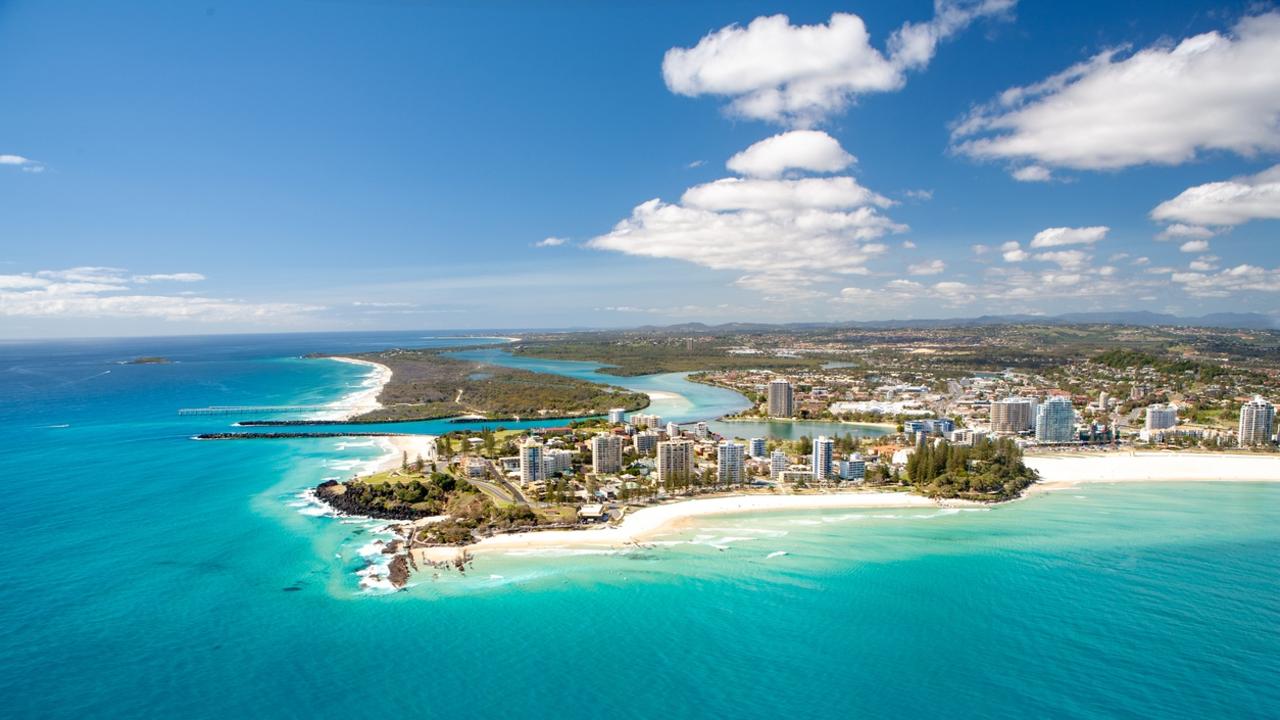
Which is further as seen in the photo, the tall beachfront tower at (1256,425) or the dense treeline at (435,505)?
the tall beachfront tower at (1256,425)

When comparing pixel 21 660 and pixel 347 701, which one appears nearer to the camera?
pixel 347 701

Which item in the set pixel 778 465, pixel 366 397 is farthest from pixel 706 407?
pixel 366 397

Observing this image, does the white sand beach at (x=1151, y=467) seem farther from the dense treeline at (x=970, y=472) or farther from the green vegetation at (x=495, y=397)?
the green vegetation at (x=495, y=397)

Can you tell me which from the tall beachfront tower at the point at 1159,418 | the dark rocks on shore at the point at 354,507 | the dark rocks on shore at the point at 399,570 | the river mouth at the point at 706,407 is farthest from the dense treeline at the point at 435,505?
the tall beachfront tower at the point at 1159,418

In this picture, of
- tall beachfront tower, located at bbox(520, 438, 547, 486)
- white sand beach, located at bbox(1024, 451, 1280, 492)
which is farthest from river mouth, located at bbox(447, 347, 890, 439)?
tall beachfront tower, located at bbox(520, 438, 547, 486)

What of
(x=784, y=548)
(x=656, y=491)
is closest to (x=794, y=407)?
(x=656, y=491)

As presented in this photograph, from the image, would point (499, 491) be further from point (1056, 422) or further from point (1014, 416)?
point (1014, 416)

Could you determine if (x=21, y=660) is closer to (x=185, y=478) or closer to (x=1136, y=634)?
(x=185, y=478)
